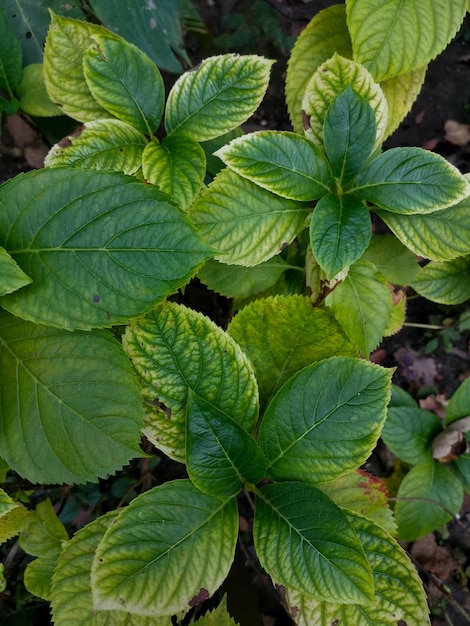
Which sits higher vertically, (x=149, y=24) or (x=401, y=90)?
(x=149, y=24)

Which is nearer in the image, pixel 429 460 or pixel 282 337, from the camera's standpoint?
pixel 282 337

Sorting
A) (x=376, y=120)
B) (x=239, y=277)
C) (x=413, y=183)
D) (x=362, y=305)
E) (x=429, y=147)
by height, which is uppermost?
(x=376, y=120)

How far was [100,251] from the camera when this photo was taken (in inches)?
31.8

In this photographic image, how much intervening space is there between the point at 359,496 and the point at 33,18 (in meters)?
1.56

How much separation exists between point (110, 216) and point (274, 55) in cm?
172

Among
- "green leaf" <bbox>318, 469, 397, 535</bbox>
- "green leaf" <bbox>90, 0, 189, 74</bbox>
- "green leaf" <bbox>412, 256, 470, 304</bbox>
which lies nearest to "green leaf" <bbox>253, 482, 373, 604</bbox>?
"green leaf" <bbox>318, 469, 397, 535</bbox>

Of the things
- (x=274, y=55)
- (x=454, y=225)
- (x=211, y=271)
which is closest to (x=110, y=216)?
(x=211, y=271)

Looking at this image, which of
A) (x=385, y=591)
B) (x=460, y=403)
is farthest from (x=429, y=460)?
(x=385, y=591)

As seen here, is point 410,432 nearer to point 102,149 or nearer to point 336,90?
point 336,90

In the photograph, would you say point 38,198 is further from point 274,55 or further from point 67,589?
point 274,55

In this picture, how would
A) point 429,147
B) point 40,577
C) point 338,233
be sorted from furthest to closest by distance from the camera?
point 429,147
point 40,577
point 338,233

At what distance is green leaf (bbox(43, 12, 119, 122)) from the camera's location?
3.53 ft

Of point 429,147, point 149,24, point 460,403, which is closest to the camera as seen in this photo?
point 149,24

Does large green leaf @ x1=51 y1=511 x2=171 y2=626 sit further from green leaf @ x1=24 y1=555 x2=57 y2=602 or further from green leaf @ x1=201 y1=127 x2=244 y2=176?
green leaf @ x1=201 y1=127 x2=244 y2=176
